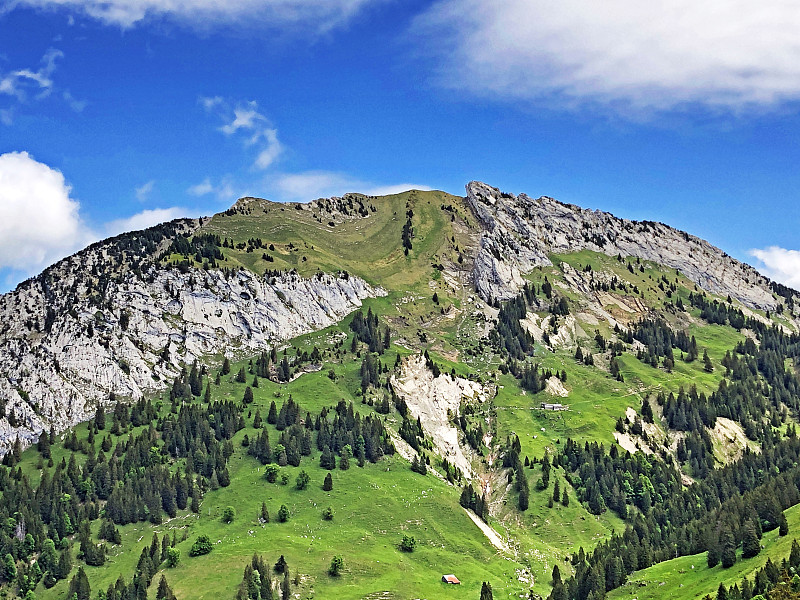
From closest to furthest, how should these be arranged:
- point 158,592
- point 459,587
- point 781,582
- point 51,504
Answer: point 781,582
point 158,592
point 459,587
point 51,504

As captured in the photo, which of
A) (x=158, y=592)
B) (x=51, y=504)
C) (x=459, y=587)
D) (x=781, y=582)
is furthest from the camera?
(x=51, y=504)

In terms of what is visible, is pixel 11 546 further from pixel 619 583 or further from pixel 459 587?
pixel 619 583

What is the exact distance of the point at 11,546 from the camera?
605 feet

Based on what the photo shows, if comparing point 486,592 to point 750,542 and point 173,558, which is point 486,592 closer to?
point 750,542

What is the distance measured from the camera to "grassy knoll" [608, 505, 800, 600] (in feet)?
509

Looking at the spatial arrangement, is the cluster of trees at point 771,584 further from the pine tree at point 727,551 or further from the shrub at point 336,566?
the shrub at point 336,566

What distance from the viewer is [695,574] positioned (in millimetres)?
167000

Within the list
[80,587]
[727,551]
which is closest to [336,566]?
[80,587]

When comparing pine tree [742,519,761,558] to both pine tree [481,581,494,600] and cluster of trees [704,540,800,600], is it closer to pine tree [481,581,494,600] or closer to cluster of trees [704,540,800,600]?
cluster of trees [704,540,800,600]

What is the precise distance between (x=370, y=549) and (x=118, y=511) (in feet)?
220

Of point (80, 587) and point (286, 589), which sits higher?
point (80, 587)

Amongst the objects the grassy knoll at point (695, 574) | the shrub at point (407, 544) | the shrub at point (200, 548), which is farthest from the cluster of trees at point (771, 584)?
the shrub at point (200, 548)

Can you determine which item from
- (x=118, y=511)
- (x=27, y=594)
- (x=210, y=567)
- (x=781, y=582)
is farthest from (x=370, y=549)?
(x=781, y=582)

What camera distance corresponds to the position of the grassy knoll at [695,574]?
15525 cm
